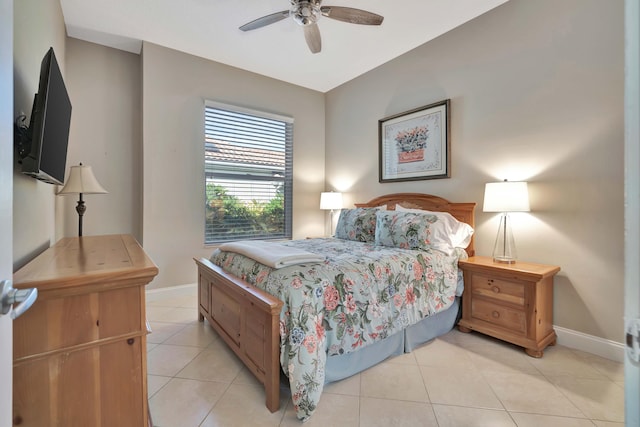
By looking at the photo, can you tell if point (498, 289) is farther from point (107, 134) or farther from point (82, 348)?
point (107, 134)

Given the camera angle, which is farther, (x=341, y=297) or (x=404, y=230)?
(x=404, y=230)

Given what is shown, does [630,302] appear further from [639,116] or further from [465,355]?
[465,355]

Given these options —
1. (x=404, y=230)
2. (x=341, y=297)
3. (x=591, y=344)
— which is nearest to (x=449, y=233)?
(x=404, y=230)

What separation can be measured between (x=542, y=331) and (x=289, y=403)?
1.91 meters

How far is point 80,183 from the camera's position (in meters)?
2.24

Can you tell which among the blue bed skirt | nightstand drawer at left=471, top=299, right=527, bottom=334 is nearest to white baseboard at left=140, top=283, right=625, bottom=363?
nightstand drawer at left=471, top=299, right=527, bottom=334

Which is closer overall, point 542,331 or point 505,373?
point 505,373

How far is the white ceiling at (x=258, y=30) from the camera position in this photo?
251 centimetres

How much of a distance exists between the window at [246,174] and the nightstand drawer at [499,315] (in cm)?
263

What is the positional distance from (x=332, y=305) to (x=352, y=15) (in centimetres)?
211

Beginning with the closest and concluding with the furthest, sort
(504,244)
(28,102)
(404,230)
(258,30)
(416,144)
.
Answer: (28,102)
(504,244)
(404,230)
(258,30)
(416,144)

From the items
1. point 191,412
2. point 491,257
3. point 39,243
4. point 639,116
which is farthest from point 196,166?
point 639,116

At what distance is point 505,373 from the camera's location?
73.5 inches

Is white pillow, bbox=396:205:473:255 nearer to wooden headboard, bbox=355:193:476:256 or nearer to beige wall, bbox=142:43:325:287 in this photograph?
wooden headboard, bbox=355:193:476:256
